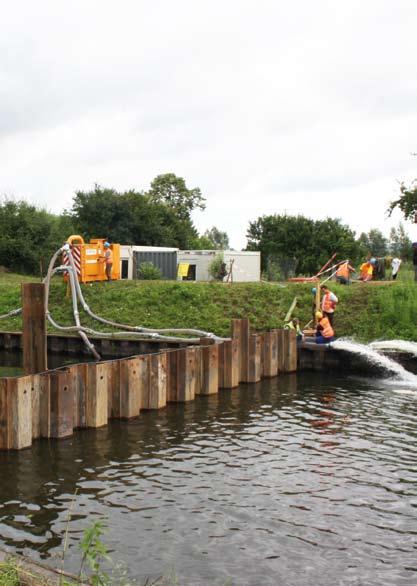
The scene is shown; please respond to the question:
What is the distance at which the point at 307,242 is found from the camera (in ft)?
227

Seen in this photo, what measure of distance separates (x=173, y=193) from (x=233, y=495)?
291 feet

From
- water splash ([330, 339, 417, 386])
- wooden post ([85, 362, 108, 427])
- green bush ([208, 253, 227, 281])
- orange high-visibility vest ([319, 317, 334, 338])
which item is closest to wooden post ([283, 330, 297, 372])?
orange high-visibility vest ([319, 317, 334, 338])

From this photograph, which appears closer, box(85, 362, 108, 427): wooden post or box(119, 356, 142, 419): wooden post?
box(85, 362, 108, 427): wooden post

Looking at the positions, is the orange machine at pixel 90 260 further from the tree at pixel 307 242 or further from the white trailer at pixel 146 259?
the tree at pixel 307 242

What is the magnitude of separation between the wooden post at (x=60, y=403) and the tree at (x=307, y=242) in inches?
2020

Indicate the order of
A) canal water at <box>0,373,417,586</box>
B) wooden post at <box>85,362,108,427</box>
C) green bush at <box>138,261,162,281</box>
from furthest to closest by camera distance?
green bush at <box>138,261,162,281</box> → wooden post at <box>85,362,108,427</box> → canal water at <box>0,373,417,586</box>

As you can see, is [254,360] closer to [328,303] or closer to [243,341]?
[243,341]

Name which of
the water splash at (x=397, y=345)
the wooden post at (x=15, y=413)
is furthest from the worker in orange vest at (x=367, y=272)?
the wooden post at (x=15, y=413)

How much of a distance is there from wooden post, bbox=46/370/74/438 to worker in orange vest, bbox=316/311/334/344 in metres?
10.6

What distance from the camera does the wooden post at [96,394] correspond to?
13172 mm

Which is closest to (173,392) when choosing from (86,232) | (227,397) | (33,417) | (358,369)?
(227,397)

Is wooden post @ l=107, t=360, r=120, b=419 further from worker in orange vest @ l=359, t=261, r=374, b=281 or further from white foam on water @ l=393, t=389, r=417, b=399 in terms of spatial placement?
worker in orange vest @ l=359, t=261, r=374, b=281

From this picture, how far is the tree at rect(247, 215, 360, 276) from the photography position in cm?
6644

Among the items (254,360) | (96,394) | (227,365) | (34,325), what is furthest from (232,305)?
(96,394)
